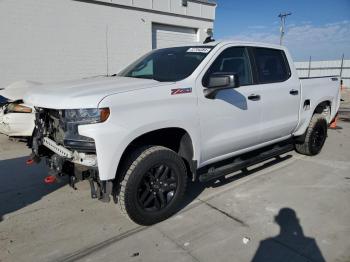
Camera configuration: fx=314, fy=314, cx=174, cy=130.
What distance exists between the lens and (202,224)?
3459 mm

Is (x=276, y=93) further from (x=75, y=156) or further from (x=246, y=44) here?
(x=75, y=156)

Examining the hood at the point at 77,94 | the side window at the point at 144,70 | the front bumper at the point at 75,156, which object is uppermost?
the side window at the point at 144,70

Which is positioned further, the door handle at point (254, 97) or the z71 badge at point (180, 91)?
the door handle at point (254, 97)

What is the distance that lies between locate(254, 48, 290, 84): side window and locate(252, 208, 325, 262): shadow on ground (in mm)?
2059

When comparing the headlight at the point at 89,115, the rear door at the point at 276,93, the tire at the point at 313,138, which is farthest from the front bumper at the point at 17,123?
the tire at the point at 313,138

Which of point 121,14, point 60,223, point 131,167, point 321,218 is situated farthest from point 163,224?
point 121,14

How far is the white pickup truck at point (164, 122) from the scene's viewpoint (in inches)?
114

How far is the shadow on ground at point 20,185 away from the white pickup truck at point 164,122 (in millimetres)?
760

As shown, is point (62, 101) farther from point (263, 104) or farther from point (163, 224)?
point (263, 104)

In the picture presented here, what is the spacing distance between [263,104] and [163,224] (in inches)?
83.6

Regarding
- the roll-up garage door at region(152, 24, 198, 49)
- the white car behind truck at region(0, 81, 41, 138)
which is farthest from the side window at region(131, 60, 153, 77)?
the roll-up garage door at region(152, 24, 198, 49)

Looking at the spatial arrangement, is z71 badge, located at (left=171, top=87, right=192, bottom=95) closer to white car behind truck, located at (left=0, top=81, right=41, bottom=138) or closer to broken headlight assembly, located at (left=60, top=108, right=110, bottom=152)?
broken headlight assembly, located at (left=60, top=108, right=110, bottom=152)

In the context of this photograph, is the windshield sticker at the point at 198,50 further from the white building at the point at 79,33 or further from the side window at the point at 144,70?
the white building at the point at 79,33

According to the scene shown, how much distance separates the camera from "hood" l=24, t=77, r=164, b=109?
2824 millimetres
